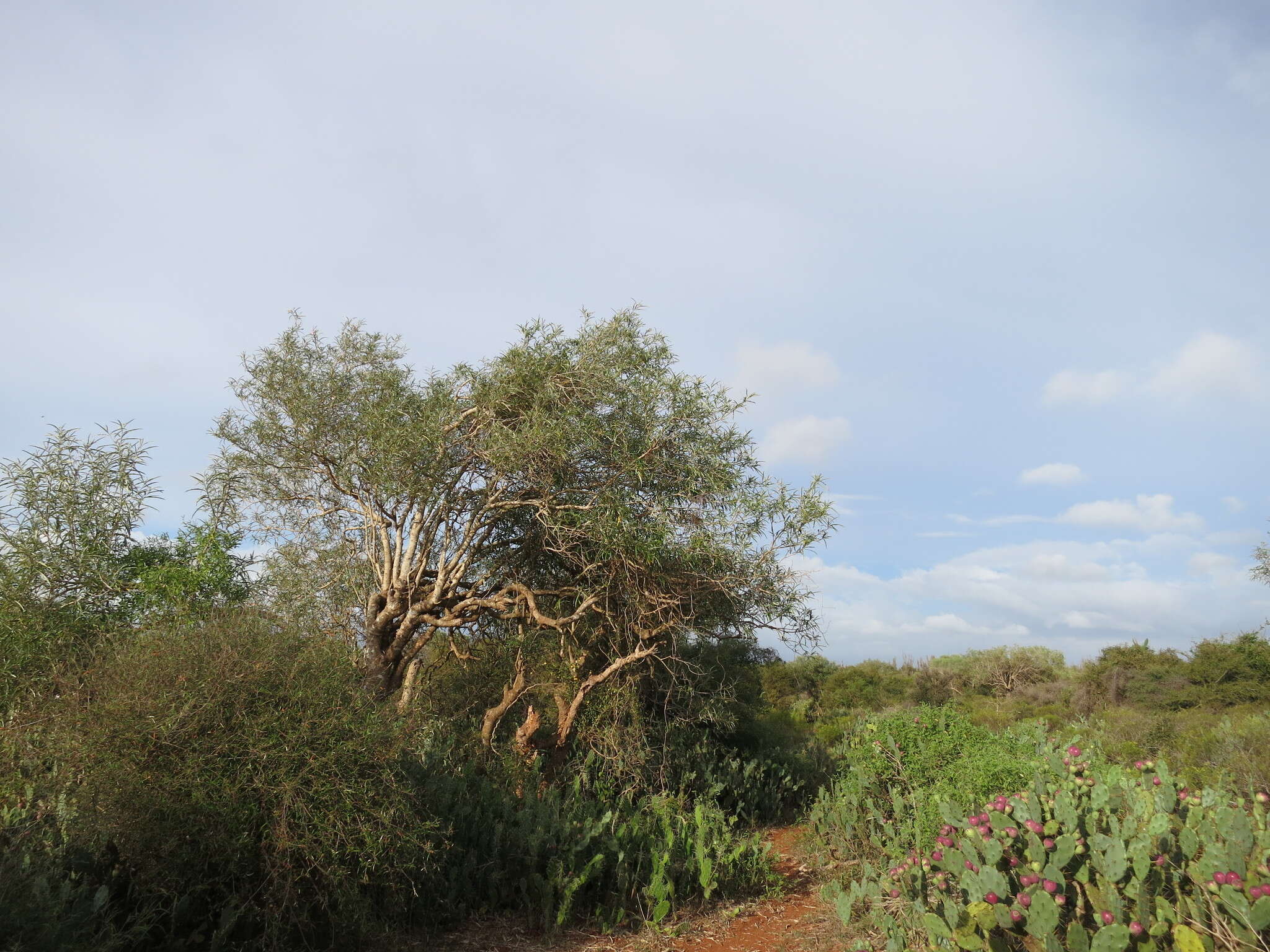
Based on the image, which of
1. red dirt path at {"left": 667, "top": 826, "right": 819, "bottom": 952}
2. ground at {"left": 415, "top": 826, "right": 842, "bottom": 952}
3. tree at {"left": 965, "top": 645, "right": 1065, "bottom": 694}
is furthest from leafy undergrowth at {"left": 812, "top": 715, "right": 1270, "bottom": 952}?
tree at {"left": 965, "top": 645, "right": 1065, "bottom": 694}

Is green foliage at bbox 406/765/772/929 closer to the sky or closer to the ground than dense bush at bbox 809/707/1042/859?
closer to the ground

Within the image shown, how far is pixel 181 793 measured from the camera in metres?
4.87

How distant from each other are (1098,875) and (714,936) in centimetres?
343

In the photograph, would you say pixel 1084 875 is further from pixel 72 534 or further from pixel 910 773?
pixel 72 534

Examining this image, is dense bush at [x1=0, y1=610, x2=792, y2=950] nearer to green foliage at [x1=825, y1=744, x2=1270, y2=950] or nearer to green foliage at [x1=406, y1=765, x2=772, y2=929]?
green foliage at [x1=406, y1=765, x2=772, y2=929]

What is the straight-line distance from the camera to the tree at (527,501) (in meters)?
9.35

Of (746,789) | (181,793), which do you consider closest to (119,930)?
(181,793)

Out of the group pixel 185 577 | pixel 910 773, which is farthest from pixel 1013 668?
pixel 185 577

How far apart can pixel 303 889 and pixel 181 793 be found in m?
1.05

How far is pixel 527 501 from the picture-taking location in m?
9.23

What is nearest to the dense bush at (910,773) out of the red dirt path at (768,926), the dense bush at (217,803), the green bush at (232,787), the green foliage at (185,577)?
the red dirt path at (768,926)

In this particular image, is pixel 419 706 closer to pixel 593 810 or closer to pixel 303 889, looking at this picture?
pixel 593 810

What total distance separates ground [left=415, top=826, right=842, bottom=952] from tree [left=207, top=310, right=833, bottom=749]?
304cm

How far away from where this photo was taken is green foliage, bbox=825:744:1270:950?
171 inches
